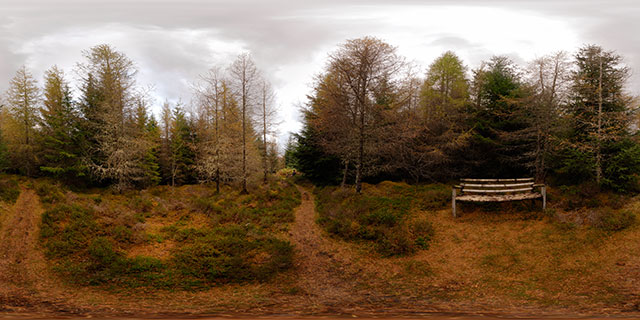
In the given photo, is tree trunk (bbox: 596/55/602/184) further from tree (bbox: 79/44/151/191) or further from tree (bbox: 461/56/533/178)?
tree (bbox: 79/44/151/191)

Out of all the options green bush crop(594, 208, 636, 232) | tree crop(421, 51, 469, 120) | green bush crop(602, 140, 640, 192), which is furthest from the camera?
tree crop(421, 51, 469, 120)

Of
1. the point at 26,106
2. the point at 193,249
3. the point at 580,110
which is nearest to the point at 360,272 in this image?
the point at 193,249

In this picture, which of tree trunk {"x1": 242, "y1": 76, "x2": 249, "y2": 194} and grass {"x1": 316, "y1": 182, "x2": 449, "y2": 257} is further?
tree trunk {"x1": 242, "y1": 76, "x2": 249, "y2": 194}

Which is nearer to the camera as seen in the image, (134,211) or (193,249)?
(193,249)

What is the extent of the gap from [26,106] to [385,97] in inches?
1127

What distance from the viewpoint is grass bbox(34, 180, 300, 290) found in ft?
31.3

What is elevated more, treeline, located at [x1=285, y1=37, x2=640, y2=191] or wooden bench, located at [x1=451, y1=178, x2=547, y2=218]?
treeline, located at [x1=285, y1=37, x2=640, y2=191]

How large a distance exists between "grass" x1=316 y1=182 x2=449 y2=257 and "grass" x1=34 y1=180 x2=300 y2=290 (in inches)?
116

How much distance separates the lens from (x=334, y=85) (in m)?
18.9

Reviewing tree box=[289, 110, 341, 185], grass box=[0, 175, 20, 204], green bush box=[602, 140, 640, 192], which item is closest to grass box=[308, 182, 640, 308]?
green bush box=[602, 140, 640, 192]

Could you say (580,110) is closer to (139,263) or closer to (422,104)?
(422,104)

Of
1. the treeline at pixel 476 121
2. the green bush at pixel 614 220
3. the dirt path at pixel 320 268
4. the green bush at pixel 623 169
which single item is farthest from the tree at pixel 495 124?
the dirt path at pixel 320 268

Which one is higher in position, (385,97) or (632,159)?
(385,97)

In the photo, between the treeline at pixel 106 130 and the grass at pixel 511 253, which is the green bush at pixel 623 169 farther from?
the treeline at pixel 106 130
